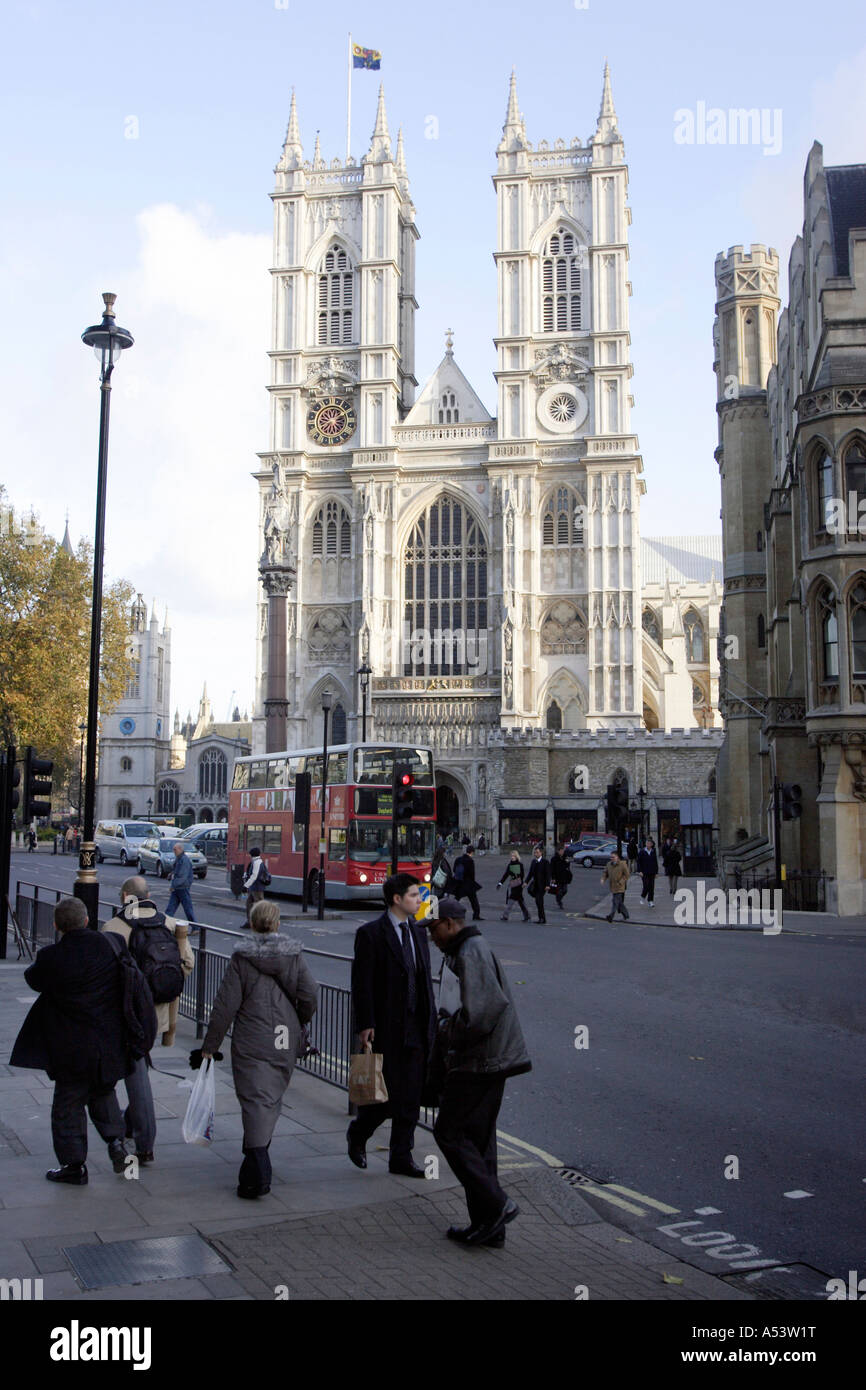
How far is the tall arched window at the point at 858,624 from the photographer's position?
23891 millimetres

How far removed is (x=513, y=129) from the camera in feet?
212

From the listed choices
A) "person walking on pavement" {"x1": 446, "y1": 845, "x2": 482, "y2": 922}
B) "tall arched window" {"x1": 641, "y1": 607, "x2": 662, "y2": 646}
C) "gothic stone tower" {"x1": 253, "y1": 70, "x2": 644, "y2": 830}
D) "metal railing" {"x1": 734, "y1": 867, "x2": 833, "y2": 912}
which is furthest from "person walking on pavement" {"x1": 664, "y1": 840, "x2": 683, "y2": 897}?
"tall arched window" {"x1": 641, "y1": 607, "x2": 662, "y2": 646}

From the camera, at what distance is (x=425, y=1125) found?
24.0 feet

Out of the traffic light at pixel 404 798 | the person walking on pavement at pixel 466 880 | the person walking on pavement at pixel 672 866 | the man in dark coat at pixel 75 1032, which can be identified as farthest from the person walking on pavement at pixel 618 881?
the man in dark coat at pixel 75 1032

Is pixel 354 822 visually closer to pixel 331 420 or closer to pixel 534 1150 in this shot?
pixel 534 1150

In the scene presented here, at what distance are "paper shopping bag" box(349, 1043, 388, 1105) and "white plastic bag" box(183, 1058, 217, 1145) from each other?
760 mm

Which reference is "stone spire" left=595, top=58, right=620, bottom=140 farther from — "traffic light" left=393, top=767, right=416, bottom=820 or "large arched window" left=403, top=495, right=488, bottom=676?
"traffic light" left=393, top=767, right=416, bottom=820

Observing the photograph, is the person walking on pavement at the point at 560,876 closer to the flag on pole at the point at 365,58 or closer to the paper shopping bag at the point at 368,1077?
the paper shopping bag at the point at 368,1077

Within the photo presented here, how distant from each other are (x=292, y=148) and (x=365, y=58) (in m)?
7.18

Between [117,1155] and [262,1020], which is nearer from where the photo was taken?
[262,1020]

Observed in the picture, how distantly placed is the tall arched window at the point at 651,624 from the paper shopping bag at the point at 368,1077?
2943 inches

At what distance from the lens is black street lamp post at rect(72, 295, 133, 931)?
11.6m

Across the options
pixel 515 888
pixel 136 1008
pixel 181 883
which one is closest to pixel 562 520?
pixel 515 888
